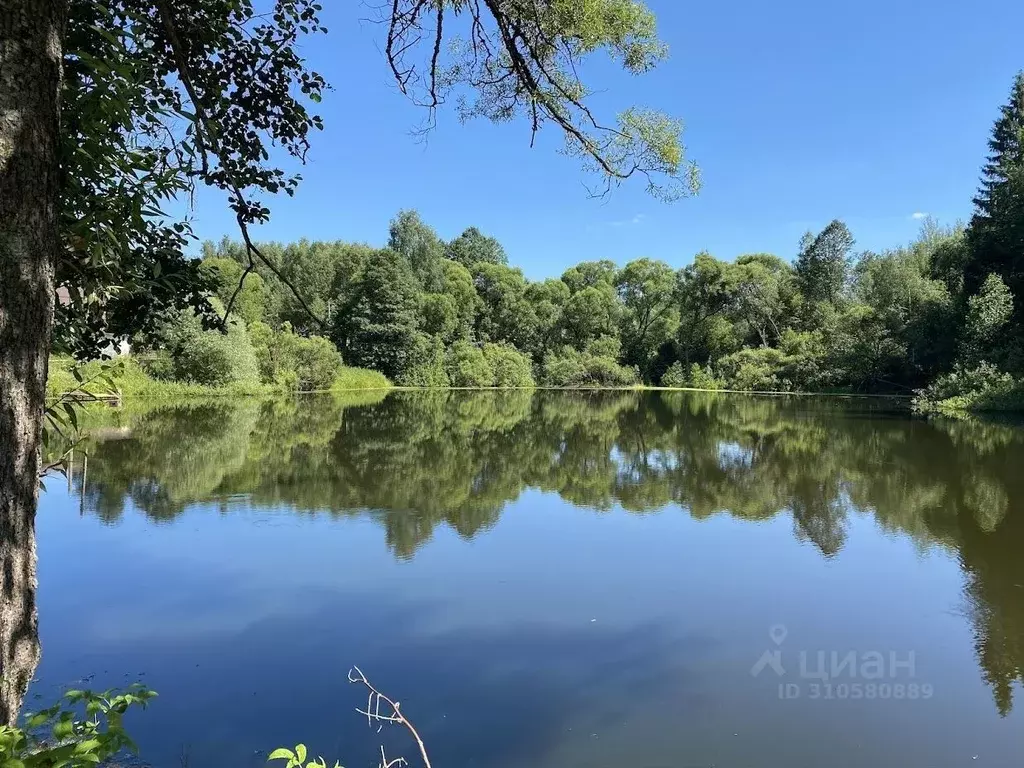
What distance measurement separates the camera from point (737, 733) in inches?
154

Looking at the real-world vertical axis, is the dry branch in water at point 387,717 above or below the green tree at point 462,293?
below

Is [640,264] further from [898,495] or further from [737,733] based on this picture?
[737,733]

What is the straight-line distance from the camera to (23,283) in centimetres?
180

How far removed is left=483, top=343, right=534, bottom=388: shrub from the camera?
151 ft

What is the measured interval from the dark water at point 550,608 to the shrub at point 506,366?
109 feet

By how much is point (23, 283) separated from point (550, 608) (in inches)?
192

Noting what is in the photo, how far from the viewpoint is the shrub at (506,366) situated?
46125 millimetres

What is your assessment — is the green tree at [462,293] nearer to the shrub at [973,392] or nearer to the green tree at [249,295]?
the green tree at [249,295]

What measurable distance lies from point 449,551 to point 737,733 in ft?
13.2

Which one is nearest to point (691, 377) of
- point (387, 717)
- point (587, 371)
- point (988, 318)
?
point (587, 371)

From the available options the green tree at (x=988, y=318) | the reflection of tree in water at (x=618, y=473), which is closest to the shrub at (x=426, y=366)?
the reflection of tree in water at (x=618, y=473)

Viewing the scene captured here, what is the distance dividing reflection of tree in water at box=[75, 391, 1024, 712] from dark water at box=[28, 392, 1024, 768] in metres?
0.09

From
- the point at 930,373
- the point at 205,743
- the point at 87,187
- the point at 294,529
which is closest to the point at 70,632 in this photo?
the point at 205,743

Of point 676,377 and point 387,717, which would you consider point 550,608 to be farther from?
point 676,377
